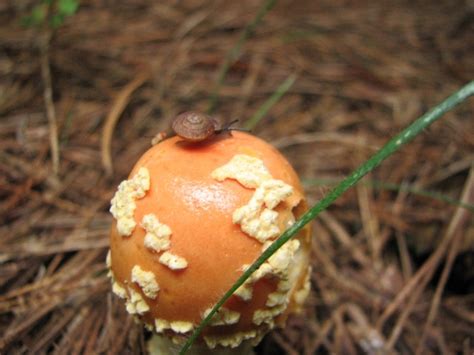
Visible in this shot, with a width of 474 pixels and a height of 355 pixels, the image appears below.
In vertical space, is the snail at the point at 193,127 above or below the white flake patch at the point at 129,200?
above

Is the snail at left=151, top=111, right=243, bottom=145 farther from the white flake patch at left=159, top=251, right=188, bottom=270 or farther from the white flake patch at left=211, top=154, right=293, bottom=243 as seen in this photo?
the white flake patch at left=159, top=251, right=188, bottom=270

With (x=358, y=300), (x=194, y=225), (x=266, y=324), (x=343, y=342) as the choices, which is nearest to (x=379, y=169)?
(x=358, y=300)

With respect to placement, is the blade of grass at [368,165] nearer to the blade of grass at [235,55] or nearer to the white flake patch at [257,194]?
the white flake patch at [257,194]

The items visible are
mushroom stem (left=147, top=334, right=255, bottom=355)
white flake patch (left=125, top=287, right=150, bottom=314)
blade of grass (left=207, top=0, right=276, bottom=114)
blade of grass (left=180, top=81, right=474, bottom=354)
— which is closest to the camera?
blade of grass (left=180, top=81, right=474, bottom=354)

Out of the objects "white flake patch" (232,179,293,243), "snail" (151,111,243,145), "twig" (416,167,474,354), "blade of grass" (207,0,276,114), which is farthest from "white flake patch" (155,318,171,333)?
"blade of grass" (207,0,276,114)

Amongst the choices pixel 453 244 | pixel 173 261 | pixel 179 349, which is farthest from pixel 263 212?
pixel 453 244

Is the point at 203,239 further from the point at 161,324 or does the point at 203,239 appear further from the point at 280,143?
the point at 280,143

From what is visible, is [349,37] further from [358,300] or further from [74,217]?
[74,217]

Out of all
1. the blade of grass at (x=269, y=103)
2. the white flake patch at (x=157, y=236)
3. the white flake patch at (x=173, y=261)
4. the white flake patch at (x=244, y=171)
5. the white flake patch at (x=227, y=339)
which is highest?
the white flake patch at (x=244, y=171)

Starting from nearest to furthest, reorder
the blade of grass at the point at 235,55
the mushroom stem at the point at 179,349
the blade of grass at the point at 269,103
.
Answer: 1. the mushroom stem at the point at 179,349
2. the blade of grass at the point at 235,55
3. the blade of grass at the point at 269,103

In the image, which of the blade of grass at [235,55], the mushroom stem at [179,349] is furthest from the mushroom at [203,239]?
the blade of grass at [235,55]
